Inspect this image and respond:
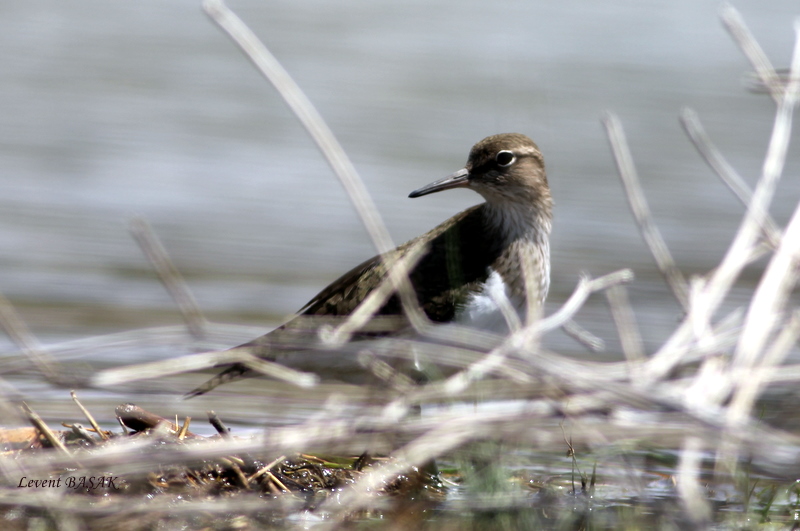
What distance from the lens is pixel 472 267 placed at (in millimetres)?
5215

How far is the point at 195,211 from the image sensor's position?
795 cm

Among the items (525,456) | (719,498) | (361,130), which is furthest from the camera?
(361,130)

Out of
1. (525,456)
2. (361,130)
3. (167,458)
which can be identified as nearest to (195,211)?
(361,130)

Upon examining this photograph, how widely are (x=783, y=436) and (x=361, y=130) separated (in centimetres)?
725

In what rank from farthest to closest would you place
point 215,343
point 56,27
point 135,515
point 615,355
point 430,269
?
point 56,27 → point 615,355 → point 430,269 → point 135,515 → point 215,343

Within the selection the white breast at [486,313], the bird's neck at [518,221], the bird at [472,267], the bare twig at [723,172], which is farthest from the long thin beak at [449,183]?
the bare twig at [723,172]

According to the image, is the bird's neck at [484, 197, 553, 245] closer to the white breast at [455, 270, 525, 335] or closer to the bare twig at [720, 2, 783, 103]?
the white breast at [455, 270, 525, 335]

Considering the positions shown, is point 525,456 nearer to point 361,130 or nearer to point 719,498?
point 719,498

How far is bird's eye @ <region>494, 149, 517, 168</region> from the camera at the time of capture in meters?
5.59

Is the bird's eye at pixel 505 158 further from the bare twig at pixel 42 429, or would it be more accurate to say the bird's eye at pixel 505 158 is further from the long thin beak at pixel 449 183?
the bare twig at pixel 42 429

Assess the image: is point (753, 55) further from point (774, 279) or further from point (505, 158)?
point (505, 158)

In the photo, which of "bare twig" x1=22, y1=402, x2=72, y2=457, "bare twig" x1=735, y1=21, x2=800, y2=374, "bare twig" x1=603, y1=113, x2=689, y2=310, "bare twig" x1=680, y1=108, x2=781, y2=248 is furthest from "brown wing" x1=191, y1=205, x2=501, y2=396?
"bare twig" x1=735, y1=21, x2=800, y2=374

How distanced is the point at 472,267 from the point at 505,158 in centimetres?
73

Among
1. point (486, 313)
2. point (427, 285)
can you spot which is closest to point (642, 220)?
point (486, 313)
